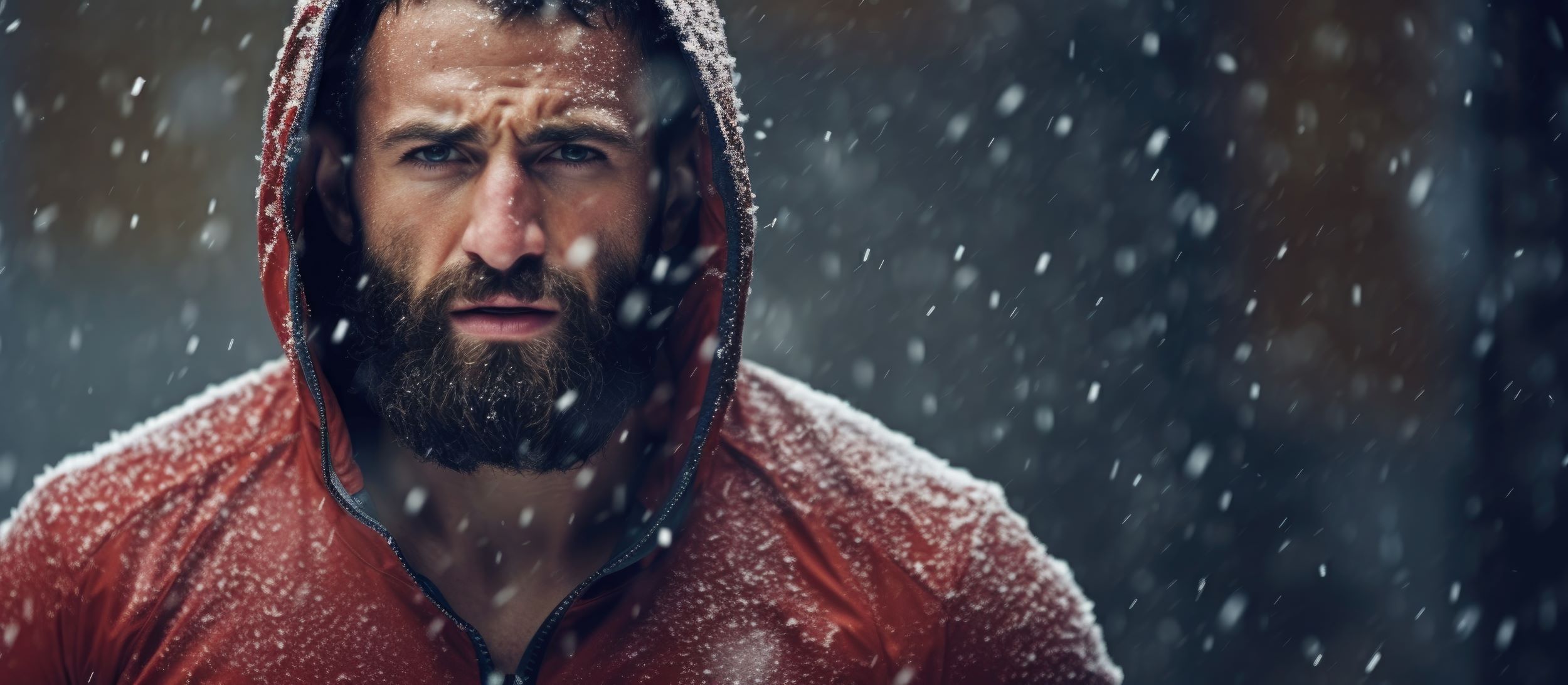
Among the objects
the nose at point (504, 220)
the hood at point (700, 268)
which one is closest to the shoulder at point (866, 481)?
the hood at point (700, 268)

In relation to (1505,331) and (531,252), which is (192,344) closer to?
(531,252)

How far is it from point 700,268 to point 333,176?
718 millimetres

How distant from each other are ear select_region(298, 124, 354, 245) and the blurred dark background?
276cm

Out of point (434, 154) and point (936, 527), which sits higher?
point (434, 154)

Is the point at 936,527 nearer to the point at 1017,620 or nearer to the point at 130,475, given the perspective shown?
the point at 1017,620

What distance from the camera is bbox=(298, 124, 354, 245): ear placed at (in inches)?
83.6

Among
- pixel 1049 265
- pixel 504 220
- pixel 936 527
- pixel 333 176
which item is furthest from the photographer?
pixel 1049 265

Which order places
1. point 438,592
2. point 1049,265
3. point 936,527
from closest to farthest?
point 438,592 → point 936,527 → point 1049,265

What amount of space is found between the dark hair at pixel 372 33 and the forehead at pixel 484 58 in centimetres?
2

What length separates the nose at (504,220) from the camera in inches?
74.9

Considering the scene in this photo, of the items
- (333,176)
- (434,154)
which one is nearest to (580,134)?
(434,154)

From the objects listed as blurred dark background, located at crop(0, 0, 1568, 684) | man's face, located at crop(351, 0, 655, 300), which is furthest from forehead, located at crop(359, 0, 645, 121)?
blurred dark background, located at crop(0, 0, 1568, 684)

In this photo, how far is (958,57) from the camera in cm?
477

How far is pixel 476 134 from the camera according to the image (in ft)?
6.42
